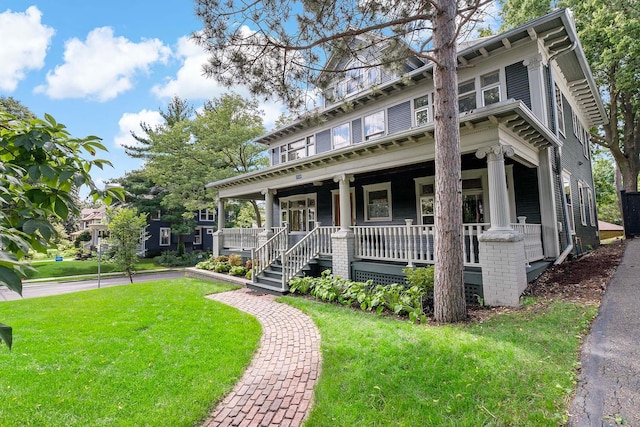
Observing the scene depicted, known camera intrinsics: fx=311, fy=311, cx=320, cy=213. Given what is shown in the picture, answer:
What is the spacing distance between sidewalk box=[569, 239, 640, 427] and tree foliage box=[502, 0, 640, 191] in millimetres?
14658

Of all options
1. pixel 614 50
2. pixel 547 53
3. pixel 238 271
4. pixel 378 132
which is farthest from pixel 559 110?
pixel 238 271

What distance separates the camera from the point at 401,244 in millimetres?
8430

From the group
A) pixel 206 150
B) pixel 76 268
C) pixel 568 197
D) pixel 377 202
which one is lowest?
pixel 76 268

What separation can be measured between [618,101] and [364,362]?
2432cm

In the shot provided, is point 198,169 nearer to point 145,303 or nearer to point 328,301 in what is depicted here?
point 145,303

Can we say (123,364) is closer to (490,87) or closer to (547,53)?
(490,87)

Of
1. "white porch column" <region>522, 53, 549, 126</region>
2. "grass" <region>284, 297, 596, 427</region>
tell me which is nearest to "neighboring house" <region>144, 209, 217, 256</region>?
"white porch column" <region>522, 53, 549, 126</region>

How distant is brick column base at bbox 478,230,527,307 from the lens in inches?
239

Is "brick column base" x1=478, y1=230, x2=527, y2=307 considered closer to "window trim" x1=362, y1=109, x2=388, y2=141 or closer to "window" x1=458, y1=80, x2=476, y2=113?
"window" x1=458, y1=80, x2=476, y2=113

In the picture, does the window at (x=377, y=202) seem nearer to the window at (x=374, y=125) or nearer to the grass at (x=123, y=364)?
the window at (x=374, y=125)

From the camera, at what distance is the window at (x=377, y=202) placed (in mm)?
11484

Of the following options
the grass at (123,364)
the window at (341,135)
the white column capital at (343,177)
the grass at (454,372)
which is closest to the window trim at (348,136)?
the window at (341,135)

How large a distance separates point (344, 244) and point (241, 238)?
7.13 metres

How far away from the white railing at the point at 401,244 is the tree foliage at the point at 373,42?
195cm
